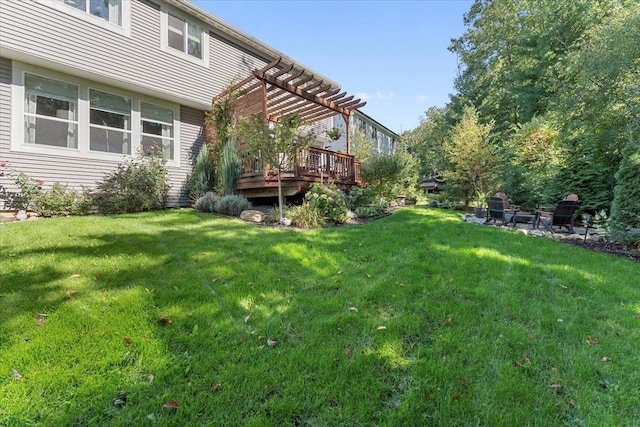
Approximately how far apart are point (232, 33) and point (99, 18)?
A: 417cm

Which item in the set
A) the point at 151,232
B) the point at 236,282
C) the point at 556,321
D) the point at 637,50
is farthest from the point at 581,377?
the point at 637,50

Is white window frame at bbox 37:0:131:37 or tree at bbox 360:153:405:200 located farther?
tree at bbox 360:153:405:200

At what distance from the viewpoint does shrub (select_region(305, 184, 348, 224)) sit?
6902mm

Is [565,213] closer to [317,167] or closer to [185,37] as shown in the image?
[317,167]

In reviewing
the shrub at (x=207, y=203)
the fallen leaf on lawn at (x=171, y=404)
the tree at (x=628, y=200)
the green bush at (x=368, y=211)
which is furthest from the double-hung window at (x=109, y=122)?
the tree at (x=628, y=200)

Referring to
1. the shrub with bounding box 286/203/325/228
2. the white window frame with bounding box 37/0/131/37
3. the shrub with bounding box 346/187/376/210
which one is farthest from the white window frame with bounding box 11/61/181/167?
the shrub with bounding box 346/187/376/210

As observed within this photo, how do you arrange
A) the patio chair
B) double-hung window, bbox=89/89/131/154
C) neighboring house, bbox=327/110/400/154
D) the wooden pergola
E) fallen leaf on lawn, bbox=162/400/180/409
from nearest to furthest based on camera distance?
fallen leaf on lawn, bbox=162/400/180/409 → the patio chair → double-hung window, bbox=89/89/131/154 → the wooden pergola → neighboring house, bbox=327/110/400/154

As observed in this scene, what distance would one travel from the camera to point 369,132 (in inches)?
1110

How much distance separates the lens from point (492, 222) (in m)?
8.37

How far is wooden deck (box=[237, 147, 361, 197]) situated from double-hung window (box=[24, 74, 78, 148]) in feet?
15.0

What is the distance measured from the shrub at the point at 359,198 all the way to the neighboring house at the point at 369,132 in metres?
12.0

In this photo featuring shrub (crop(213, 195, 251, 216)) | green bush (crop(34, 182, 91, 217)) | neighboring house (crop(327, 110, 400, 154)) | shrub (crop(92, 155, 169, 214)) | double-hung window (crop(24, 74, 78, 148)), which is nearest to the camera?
green bush (crop(34, 182, 91, 217))

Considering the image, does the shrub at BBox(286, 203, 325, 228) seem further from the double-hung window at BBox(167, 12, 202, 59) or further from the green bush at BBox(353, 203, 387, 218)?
the double-hung window at BBox(167, 12, 202, 59)

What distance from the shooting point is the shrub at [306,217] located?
6414mm
